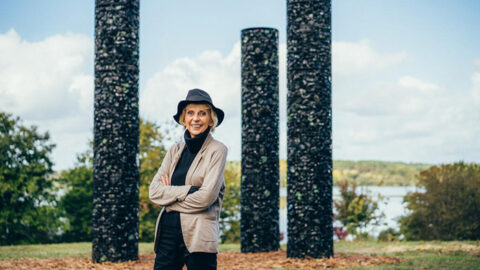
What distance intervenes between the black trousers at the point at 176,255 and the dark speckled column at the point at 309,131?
16.1 ft

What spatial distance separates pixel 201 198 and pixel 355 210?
1337 centimetres

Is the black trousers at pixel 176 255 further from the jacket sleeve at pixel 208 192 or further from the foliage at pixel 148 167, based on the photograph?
the foliage at pixel 148 167

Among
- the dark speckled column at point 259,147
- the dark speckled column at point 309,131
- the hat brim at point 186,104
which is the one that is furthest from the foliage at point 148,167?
the hat brim at point 186,104

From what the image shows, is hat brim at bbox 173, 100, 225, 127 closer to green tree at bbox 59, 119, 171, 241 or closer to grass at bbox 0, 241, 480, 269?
grass at bbox 0, 241, 480, 269

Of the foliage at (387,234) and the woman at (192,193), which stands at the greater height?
the woman at (192,193)

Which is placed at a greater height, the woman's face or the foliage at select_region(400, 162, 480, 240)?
the woman's face

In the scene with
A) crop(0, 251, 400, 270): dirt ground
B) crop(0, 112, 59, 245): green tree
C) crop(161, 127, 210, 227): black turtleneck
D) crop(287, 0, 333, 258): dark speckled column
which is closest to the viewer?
crop(161, 127, 210, 227): black turtleneck

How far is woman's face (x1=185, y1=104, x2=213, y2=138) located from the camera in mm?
4117

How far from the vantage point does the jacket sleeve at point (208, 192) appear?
3.84m

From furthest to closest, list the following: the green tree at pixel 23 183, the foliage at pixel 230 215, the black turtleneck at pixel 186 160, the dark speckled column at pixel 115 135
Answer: the foliage at pixel 230 215, the green tree at pixel 23 183, the dark speckled column at pixel 115 135, the black turtleneck at pixel 186 160

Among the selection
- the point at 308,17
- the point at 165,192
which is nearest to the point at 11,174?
the point at 308,17

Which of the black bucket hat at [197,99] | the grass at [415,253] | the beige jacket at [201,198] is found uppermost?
the black bucket hat at [197,99]

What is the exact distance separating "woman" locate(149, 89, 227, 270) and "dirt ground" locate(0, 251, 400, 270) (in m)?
4.35

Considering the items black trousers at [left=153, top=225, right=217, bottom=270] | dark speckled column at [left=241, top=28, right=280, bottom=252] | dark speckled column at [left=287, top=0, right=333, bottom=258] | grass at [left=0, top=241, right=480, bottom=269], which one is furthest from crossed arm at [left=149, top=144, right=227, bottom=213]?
dark speckled column at [left=241, top=28, right=280, bottom=252]
